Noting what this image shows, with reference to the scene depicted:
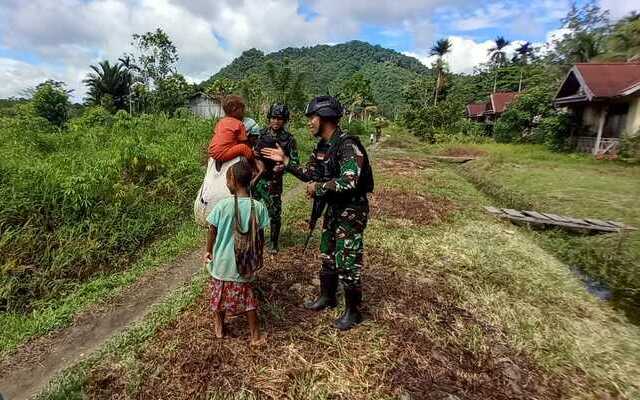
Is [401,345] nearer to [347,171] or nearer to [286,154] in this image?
[347,171]

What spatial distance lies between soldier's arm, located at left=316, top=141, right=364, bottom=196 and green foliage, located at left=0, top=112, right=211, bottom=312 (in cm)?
329

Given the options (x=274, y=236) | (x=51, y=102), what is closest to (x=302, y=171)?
(x=274, y=236)

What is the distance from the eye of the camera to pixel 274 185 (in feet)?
15.2

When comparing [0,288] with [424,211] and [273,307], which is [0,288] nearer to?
[273,307]

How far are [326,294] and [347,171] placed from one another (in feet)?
4.40

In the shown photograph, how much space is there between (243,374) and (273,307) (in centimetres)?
92

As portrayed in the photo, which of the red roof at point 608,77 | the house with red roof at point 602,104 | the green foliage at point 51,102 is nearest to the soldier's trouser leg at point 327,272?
the house with red roof at point 602,104

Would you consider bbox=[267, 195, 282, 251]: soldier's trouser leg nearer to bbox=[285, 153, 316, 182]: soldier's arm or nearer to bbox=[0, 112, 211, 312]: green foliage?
bbox=[285, 153, 316, 182]: soldier's arm

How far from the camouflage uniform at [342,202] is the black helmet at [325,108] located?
16 cm

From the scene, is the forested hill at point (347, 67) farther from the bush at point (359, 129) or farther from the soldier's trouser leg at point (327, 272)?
the soldier's trouser leg at point (327, 272)

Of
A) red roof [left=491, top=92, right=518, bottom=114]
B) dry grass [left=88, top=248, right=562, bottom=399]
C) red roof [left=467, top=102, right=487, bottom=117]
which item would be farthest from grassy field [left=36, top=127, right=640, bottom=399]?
red roof [left=467, top=102, right=487, bottom=117]

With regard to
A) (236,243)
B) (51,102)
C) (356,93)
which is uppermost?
(356,93)

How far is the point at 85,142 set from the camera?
29.0ft

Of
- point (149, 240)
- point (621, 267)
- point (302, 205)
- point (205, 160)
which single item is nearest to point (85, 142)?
point (205, 160)
